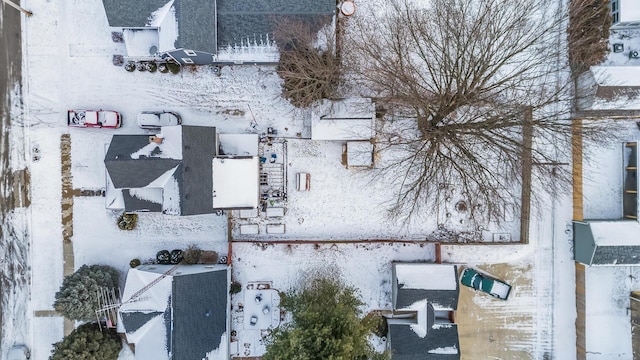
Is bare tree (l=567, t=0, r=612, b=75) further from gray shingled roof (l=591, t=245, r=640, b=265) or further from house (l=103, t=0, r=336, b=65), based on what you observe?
house (l=103, t=0, r=336, b=65)

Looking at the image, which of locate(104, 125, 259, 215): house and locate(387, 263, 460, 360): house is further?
locate(387, 263, 460, 360): house

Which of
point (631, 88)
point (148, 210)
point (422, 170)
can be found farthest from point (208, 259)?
point (631, 88)

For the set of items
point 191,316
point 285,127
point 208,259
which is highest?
point 285,127

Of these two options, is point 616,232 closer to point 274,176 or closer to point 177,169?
point 274,176

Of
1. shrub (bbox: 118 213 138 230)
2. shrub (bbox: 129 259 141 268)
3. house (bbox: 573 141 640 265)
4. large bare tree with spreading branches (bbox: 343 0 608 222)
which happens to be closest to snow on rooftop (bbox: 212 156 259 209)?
shrub (bbox: 118 213 138 230)

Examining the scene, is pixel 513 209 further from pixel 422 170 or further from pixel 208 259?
pixel 208 259

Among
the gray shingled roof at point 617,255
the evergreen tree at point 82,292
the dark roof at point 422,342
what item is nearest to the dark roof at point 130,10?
the evergreen tree at point 82,292

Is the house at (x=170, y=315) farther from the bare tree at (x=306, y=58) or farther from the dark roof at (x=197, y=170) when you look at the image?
the bare tree at (x=306, y=58)
